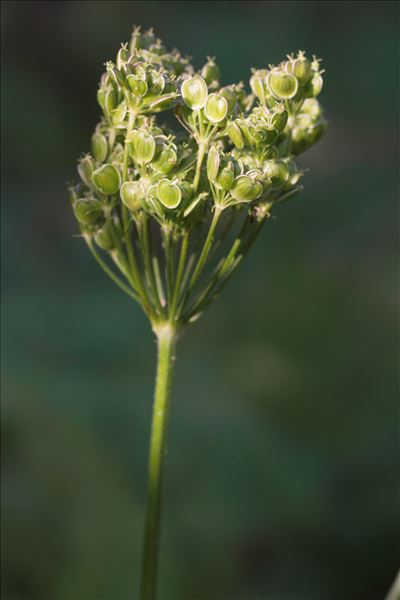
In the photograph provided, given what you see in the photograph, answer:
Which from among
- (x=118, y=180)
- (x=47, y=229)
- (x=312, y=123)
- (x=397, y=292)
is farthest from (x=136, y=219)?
(x=47, y=229)

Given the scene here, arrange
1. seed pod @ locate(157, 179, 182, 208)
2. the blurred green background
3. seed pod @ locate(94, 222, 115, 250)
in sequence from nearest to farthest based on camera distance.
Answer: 1. seed pod @ locate(157, 179, 182, 208)
2. seed pod @ locate(94, 222, 115, 250)
3. the blurred green background

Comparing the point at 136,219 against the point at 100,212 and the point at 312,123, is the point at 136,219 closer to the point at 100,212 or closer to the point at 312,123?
the point at 100,212

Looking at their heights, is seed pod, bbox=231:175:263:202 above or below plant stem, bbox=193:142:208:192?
below

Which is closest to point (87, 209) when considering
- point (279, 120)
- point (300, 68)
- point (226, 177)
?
point (226, 177)

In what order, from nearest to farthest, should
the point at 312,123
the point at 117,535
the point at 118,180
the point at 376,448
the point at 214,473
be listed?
the point at 118,180 < the point at 312,123 < the point at 117,535 < the point at 214,473 < the point at 376,448

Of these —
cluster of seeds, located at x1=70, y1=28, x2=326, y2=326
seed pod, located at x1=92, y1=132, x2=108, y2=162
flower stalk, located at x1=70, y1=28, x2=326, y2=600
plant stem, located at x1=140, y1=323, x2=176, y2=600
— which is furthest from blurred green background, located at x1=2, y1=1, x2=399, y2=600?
seed pod, located at x1=92, y1=132, x2=108, y2=162

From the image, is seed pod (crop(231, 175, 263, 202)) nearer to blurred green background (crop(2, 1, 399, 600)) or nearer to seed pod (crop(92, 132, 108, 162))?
seed pod (crop(92, 132, 108, 162))

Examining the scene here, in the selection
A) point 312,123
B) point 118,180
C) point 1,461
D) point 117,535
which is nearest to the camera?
point 118,180
